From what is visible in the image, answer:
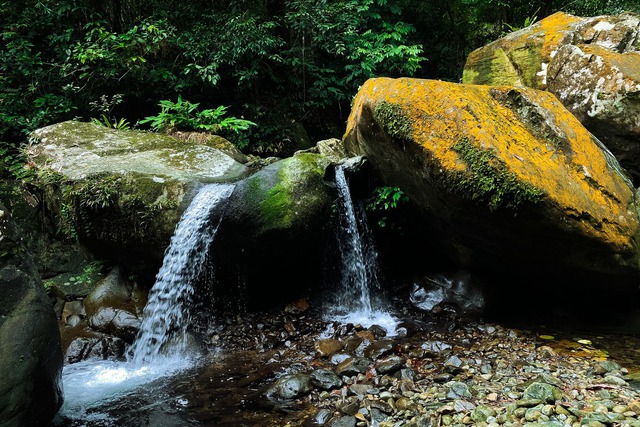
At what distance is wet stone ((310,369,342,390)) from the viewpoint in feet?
13.9

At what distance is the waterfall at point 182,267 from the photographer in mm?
5828

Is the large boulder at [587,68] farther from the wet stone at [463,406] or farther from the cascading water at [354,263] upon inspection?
the wet stone at [463,406]

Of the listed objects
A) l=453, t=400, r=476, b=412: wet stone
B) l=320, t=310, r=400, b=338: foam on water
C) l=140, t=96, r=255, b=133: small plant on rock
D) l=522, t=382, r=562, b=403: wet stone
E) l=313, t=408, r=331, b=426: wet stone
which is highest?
l=140, t=96, r=255, b=133: small plant on rock

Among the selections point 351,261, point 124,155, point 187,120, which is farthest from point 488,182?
point 187,120

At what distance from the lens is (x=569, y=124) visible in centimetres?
536

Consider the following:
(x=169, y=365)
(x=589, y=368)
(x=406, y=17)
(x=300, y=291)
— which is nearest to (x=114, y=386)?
(x=169, y=365)

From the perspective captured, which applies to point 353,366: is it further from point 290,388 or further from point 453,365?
point 453,365

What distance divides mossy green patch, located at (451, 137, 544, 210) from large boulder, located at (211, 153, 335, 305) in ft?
7.04

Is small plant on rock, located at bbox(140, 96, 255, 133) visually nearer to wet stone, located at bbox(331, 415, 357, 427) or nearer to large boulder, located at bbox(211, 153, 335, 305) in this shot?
large boulder, located at bbox(211, 153, 335, 305)

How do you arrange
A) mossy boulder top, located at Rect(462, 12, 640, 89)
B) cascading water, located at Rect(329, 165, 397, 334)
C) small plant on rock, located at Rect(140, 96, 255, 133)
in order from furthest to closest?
small plant on rock, located at Rect(140, 96, 255, 133)
mossy boulder top, located at Rect(462, 12, 640, 89)
cascading water, located at Rect(329, 165, 397, 334)

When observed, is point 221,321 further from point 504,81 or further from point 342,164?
point 504,81

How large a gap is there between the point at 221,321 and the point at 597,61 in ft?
22.7

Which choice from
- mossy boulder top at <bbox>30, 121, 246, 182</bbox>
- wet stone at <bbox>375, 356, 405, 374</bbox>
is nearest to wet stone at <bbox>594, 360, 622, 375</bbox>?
wet stone at <bbox>375, 356, 405, 374</bbox>

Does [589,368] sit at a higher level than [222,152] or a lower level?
lower
